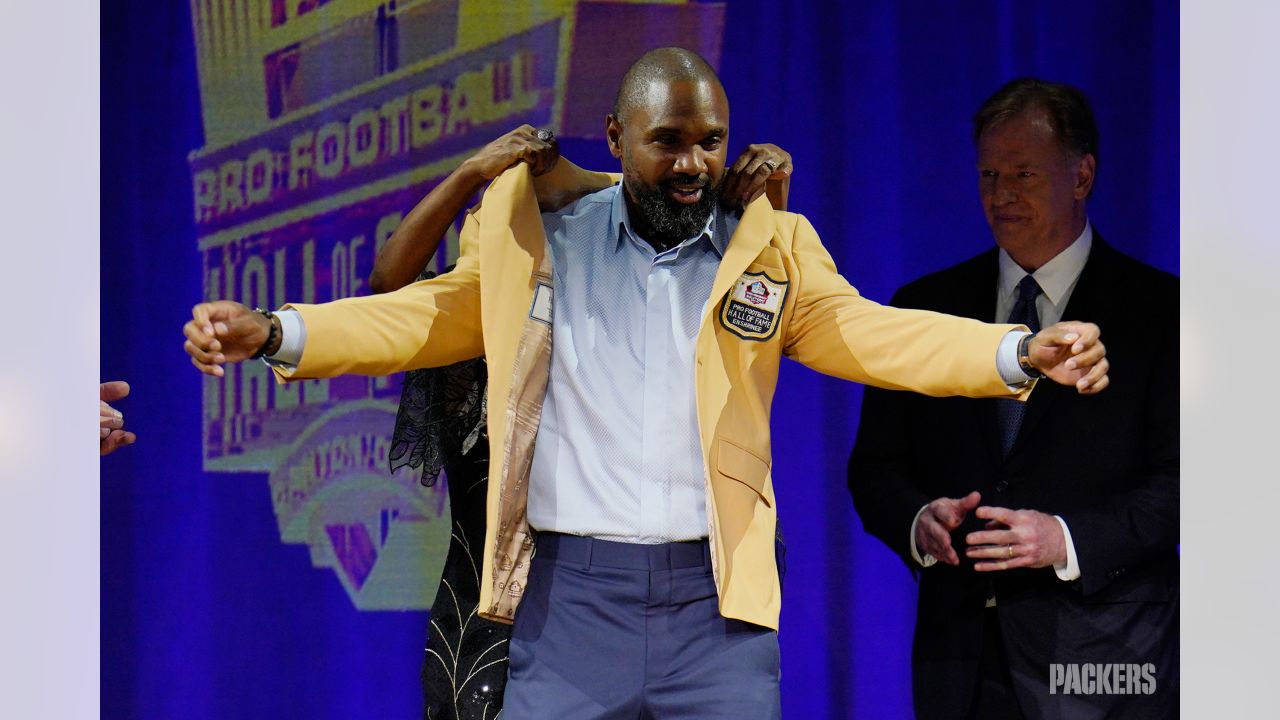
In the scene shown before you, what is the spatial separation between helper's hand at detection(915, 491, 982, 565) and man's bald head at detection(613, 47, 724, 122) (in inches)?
42.9

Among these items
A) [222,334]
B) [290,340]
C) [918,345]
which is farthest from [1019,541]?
[222,334]

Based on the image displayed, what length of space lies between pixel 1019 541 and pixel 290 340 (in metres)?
1.61

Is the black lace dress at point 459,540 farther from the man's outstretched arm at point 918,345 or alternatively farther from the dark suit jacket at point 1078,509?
the dark suit jacket at point 1078,509

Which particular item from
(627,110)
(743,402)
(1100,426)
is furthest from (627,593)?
(1100,426)

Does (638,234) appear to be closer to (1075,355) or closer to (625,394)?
(625,394)

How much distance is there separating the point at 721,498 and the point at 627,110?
75 cm

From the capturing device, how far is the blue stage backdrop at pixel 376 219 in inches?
145

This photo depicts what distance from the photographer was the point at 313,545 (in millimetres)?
3760

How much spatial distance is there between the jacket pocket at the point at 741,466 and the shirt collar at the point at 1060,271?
1.11 meters

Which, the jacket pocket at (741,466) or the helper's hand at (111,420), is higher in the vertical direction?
the helper's hand at (111,420)

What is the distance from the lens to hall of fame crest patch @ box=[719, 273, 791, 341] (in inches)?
96.2

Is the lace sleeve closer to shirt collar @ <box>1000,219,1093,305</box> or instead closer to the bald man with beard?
the bald man with beard

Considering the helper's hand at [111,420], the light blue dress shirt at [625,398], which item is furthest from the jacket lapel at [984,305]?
the helper's hand at [111,420]

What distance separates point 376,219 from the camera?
3.74m
